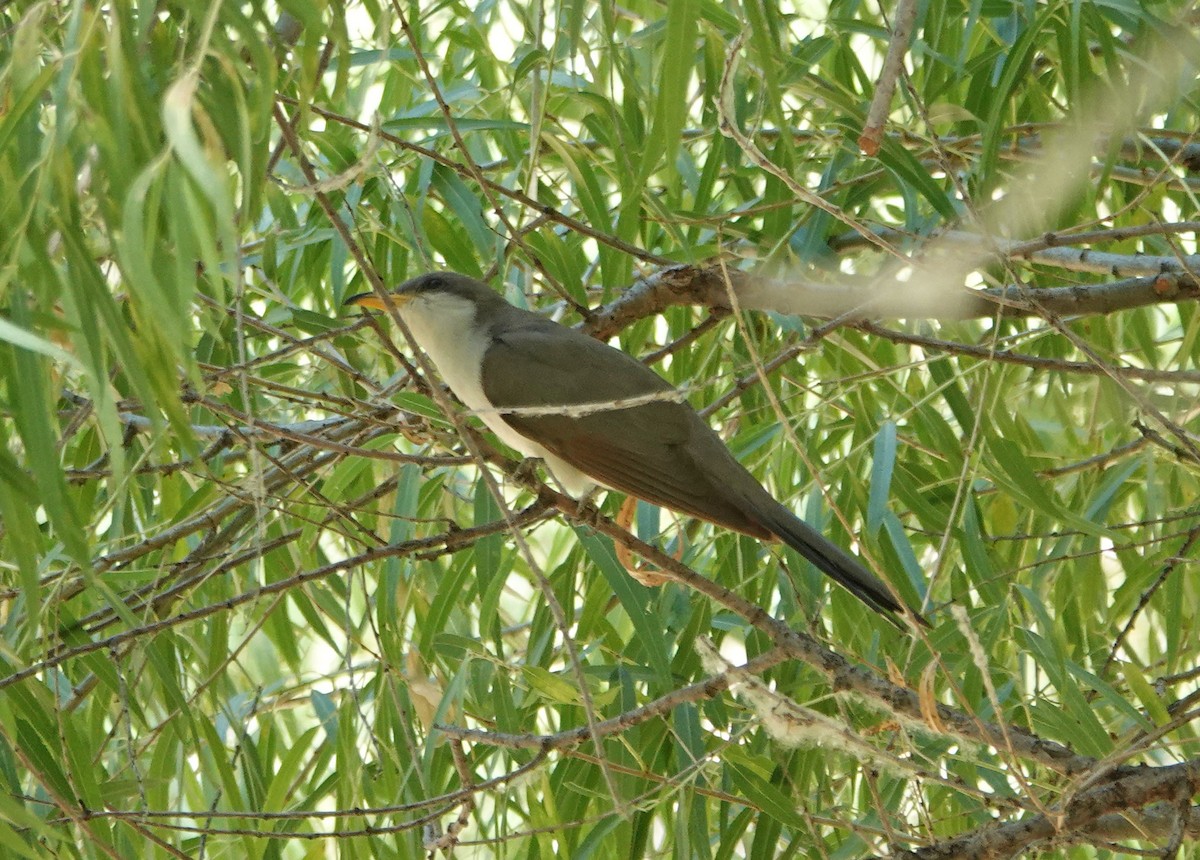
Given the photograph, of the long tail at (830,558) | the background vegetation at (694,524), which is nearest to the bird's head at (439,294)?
the background vegetation at (694,524)

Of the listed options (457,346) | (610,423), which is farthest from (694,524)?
(457,346)

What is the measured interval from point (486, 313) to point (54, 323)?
2.25m

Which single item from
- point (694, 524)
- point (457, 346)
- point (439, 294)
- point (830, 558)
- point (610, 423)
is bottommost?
point (830, 558)

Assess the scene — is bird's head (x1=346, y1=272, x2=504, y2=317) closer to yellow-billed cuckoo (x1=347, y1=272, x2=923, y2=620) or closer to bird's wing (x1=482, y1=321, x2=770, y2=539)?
yellow-billed cuckoo (x1=347, y1=272, x2=923, y2=620)

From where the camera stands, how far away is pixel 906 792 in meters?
2.53

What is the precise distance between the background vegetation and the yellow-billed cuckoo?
0.10 meters

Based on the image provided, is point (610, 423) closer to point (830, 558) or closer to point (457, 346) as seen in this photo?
point (457, 346)

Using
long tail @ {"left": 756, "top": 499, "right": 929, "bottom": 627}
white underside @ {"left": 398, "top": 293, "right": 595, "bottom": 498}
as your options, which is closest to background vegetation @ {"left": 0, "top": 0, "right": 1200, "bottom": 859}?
long tail @ {"left": 756, "top": 499, "right": 929, "bottom": 627}

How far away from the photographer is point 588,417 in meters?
3.08

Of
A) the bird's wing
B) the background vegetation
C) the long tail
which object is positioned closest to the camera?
the background vegetation

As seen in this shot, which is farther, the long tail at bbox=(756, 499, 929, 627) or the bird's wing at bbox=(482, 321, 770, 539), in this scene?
the bird's wing at bbox=(482, 321, 770, 539)

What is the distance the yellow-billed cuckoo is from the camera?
254 centimetres

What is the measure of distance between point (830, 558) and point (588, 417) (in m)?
0.84

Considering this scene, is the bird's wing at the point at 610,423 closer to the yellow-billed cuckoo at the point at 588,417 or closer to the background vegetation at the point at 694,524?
the yellow-billed cuckoo at the point at 588,417
